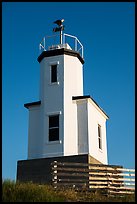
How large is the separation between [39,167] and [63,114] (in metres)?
3.08

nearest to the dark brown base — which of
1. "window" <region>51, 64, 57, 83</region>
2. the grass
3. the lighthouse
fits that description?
the lighthouse

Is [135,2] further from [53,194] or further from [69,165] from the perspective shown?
[69,165]

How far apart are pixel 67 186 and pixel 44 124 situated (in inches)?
206

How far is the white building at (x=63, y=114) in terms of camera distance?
63.1 ft

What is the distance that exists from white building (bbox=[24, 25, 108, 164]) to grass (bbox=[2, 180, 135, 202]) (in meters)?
4.71

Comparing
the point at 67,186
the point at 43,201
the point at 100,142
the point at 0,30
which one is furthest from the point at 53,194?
the point at 100,142

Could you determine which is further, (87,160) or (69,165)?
(87,160)

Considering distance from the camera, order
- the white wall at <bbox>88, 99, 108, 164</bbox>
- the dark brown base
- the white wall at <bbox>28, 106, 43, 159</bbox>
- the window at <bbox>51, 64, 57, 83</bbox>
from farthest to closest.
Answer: the window at <bbox>51, 64, 57, 83</bbox>, the white wall at <bbox>28, 106, 43, 159</bbox>, the white wall at <bbox>88, 99, 108, 164</bbox>, the dark brown base

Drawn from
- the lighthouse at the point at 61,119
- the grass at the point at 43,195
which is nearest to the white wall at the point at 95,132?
the lighthouse at the point at 61,119

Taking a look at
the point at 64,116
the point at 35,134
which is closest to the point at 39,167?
the point at 35,134

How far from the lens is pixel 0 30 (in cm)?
994

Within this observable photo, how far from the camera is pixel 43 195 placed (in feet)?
41.4

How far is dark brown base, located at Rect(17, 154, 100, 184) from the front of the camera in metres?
18.1

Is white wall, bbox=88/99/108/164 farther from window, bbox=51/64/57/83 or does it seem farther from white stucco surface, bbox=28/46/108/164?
window, bbox=51/64/57/83
